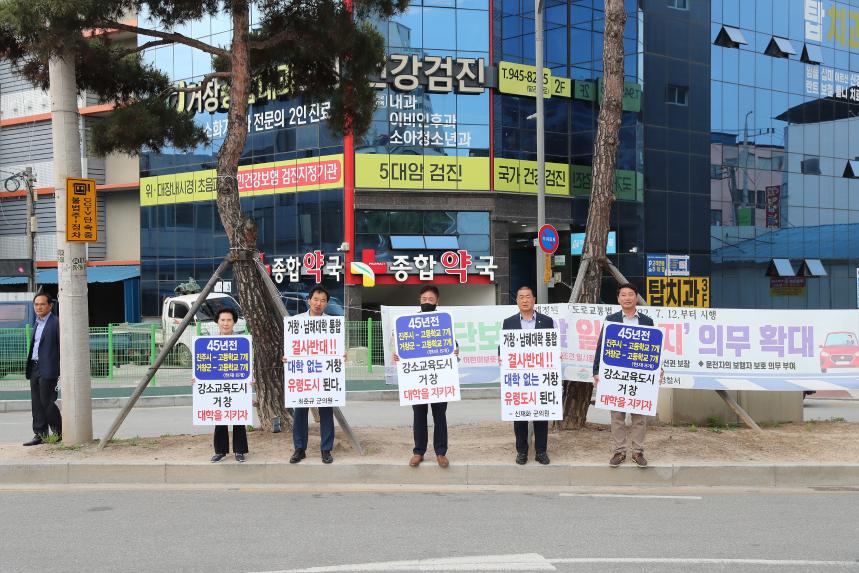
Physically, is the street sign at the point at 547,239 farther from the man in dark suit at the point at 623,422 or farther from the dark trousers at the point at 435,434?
the dark trousers at the point at 435,434

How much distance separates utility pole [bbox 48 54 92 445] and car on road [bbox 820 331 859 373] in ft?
28.5

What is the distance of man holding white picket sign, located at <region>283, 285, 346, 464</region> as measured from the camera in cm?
953

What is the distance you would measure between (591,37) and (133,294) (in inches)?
982

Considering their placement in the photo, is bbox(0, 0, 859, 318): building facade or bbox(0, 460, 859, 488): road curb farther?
bbox(0, 0, 859, 318): building facade

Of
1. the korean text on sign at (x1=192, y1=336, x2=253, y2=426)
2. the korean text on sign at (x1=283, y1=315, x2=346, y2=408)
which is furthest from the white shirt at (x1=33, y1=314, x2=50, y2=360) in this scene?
the korean text on sign at (x1=283, y1=315, x2=346, y2=408)

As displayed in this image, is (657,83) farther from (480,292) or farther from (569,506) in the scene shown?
(569,506)

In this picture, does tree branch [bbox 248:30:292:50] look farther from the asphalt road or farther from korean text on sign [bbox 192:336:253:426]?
→ the asphalt road

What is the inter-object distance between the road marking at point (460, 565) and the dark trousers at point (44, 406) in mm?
6211

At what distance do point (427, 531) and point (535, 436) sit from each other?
2708 millimetres

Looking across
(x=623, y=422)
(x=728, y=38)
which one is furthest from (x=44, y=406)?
Answer: (x=728, y=38)

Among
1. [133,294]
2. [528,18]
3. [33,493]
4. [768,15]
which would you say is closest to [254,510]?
[33,493]

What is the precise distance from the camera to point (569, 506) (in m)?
8.03

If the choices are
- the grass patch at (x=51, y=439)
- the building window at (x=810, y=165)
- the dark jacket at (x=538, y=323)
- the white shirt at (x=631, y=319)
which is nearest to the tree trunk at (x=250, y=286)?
the grass patch at (x=51, y=439)

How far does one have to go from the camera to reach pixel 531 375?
9586 millimetres
